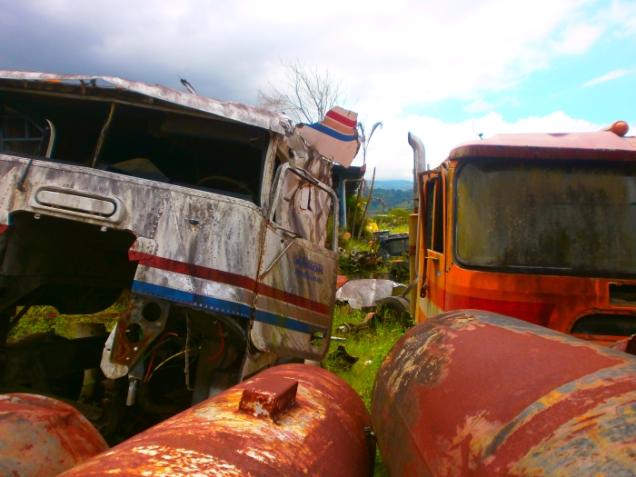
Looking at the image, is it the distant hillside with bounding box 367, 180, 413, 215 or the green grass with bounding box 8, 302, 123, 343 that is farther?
the distant hillside with bounding box 367, 180, 413, 215

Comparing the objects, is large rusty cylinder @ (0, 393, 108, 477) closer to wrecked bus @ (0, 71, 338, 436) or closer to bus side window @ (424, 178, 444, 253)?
wrecked bus @ (0, 71, 338, 436)

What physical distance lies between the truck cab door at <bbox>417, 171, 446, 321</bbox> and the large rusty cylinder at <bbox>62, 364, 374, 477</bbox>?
1.60m

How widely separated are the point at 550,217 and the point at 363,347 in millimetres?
4606

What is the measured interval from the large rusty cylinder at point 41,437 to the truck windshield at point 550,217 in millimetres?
2505

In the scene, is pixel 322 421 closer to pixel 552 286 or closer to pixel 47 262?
pixel 552 286

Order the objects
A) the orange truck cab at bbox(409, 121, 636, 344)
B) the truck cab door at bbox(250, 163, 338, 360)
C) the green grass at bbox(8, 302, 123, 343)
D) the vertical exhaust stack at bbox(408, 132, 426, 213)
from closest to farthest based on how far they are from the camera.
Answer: the orange truck cab at bbox(409, 121, 636, 344) → the truck cab door at bbox(250, 163, 338, 360) → the vertical exhaust stack at bbox(408, 132, 426, 213) → the green grass at bbox(8, 302, 123, 343)

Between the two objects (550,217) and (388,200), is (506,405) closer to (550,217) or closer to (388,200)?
(550,217)

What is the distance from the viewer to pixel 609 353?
1901 mm

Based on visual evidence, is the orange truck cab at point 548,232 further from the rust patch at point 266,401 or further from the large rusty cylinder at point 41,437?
the large rusty cylinder at point 41,437

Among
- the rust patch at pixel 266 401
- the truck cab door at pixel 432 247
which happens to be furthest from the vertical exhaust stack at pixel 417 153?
the rust patch at pixel 266 401

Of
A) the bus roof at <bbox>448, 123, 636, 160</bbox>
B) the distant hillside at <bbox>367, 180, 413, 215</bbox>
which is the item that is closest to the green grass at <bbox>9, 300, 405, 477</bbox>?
the distant hillside at <bbox>367, 180, 413, 215</bbox>

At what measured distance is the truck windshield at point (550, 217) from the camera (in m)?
3.55

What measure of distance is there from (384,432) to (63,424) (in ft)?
4.69

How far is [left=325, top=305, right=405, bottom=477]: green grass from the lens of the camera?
6.15 m
